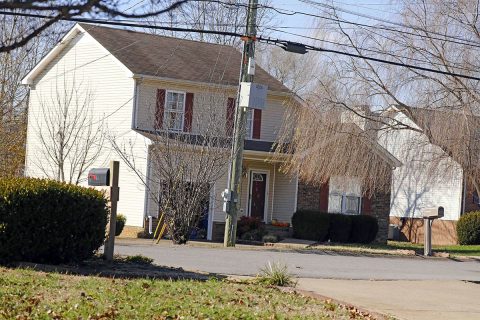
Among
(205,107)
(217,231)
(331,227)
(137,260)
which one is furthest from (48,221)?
(331,227)

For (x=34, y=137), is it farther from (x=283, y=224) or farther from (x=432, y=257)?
(x=432, y=257)

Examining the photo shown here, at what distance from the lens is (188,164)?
27594 millimetres

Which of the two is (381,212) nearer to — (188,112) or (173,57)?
(188,112)

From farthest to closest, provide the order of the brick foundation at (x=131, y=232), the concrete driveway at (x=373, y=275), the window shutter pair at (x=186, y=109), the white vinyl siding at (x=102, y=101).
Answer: the white vinyl siding at (x=102, y=101)
the window shutter pair at (x=186, y=109)
the brick foundation at (x=131, y=232)
the concrete driveway at (x=373, y=275)

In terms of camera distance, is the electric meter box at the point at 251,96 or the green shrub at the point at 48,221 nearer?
the green shrub at the point at 48,221

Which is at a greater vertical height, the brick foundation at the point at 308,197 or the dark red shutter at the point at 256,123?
the dark red shutter at the point at 256,123

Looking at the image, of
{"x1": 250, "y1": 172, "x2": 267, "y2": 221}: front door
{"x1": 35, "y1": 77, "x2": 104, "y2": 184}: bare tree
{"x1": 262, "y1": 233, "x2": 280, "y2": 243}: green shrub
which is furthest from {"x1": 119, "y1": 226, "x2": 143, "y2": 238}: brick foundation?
{"x1": 250, "y1": 172, "x2": 267, "y2": 221}: front door

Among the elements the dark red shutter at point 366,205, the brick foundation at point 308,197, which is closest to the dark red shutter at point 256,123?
the brick foundation at point 308,197

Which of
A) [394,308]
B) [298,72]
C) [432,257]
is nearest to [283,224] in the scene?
[432,257]

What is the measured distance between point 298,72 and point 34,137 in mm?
19661

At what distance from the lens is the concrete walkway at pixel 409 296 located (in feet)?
42.9

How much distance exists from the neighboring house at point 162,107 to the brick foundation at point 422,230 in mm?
8597

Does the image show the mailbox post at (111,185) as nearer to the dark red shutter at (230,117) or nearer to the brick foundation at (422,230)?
the dark red shutter at (230,117)

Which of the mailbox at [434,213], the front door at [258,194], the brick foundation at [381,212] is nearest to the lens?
the mailbox at [434,213]
